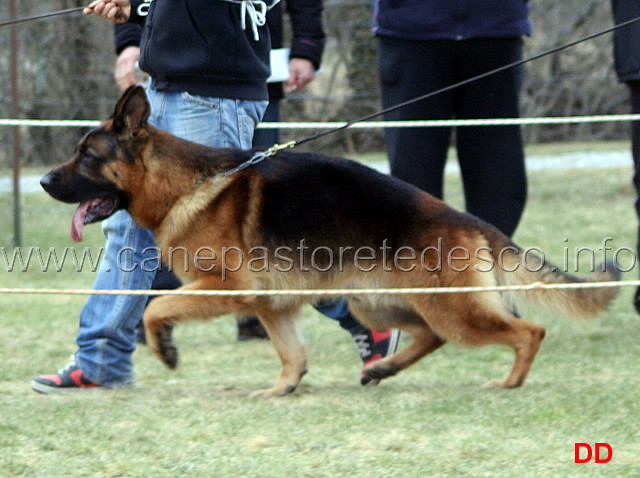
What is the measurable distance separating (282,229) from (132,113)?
0.71m

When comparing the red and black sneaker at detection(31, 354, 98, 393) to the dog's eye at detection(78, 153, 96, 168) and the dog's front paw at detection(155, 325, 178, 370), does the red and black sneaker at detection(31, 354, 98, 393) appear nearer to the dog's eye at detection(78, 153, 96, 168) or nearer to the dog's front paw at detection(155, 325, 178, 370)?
the dog's front paw at detection(155, 325, 178, 370)

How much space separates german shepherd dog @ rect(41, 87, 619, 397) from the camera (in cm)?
360

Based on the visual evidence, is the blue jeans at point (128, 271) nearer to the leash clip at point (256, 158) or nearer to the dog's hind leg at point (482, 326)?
the leash clip at point (256, 158)

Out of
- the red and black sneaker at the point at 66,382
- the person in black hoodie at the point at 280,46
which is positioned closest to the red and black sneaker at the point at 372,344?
the person in black hoodie at the point at 280,46

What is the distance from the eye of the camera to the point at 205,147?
3.72 m

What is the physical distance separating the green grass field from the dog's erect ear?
1.04 metres

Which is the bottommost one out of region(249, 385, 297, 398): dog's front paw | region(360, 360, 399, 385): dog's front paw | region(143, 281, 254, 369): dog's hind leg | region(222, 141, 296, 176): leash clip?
region(249, 385, 297, 398): dog's front paw

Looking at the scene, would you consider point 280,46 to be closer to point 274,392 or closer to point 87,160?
point 87,160

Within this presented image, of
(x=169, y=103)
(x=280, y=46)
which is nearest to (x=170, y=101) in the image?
(x=169, y=103)

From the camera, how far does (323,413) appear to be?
11.4ft

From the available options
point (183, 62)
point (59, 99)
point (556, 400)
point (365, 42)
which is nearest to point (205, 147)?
point (183, 62)

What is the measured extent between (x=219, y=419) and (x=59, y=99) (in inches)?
265

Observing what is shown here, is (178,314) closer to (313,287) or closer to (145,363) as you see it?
(313,287)

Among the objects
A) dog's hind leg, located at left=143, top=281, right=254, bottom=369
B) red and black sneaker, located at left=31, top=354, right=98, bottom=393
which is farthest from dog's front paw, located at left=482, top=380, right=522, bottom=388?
red and black sneaker, located at left=31, top=354, right=98, bottom=393
